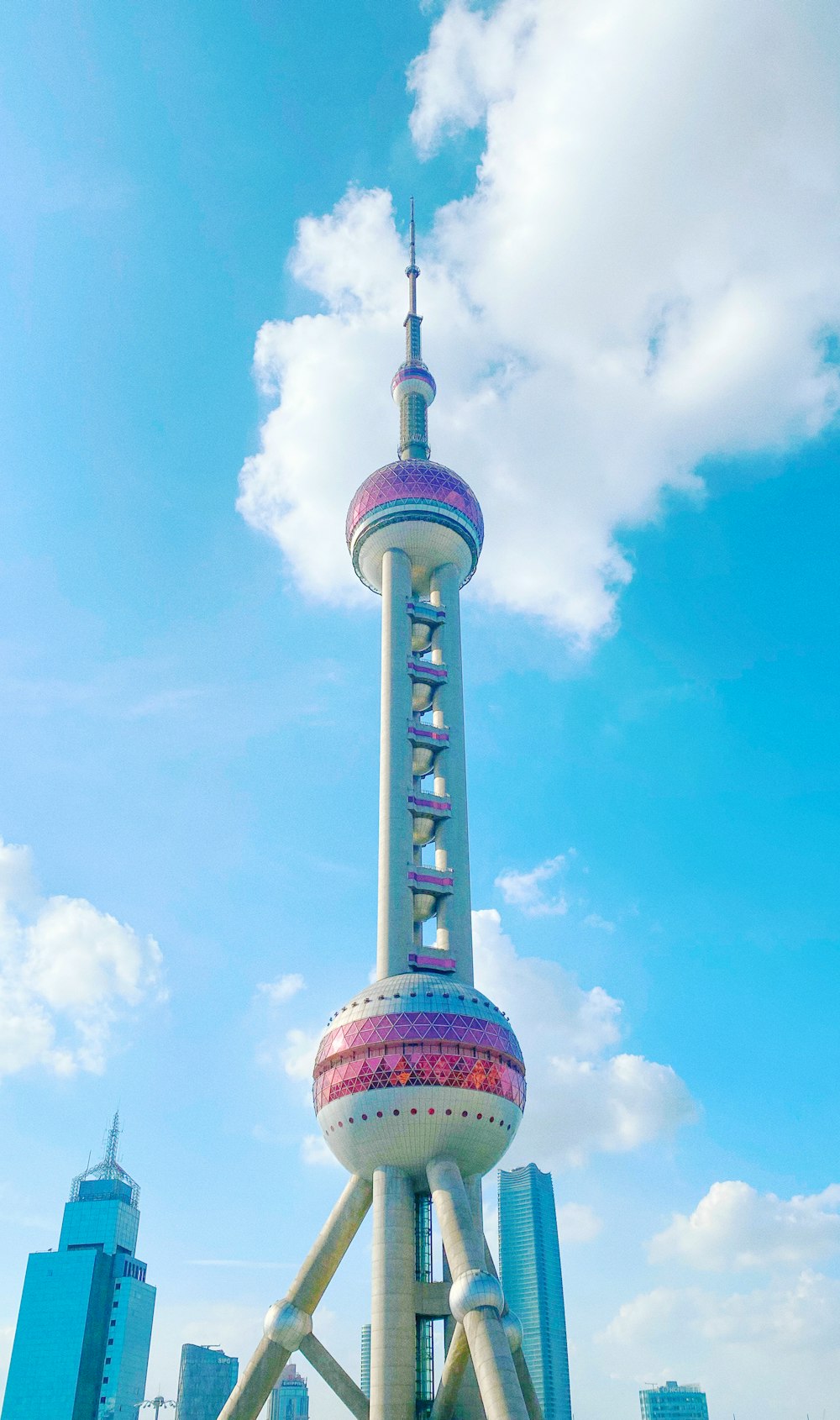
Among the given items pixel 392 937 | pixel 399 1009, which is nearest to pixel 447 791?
pixel 392 937

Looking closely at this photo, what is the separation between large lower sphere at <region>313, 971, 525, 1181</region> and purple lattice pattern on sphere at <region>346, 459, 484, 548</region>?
46.9 m

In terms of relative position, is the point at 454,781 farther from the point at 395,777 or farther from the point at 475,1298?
the point at 475,1298

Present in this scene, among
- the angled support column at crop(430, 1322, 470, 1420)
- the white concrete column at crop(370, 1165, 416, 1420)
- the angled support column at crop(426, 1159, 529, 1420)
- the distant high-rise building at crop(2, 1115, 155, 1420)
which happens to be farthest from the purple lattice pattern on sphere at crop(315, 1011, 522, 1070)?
the distant high-rise building at crop(2, 1115, 155, 1420)

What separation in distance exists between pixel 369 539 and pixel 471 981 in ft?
143

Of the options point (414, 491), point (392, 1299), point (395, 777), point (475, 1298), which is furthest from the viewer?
point (414, 491)

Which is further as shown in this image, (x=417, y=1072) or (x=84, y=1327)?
(x=84, y=1327)

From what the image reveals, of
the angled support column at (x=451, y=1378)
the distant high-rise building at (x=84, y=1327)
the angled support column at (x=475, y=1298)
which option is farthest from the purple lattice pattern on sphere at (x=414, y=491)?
the distant high-rise building at (x=84, y=1327)

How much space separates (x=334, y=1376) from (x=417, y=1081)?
21.5 metres

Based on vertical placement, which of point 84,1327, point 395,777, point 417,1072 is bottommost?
point 417,1072

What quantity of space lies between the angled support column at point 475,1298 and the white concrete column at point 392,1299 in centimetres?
284

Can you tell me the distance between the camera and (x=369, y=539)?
11019 cm

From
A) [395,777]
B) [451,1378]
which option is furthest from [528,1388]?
[395,777]

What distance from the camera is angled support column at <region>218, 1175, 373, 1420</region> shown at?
7638 centimetres

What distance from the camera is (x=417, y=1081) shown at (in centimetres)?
7744
